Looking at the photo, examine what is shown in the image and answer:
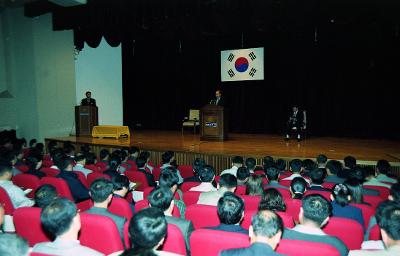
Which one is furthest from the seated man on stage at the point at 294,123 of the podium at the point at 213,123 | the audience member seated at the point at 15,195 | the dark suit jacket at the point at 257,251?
the dark suit jacket at the point at 257,251

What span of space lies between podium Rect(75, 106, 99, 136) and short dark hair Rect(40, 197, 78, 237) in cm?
859

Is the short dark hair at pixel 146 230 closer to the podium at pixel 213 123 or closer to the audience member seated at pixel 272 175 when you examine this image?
the audience member seated at pixel 272 175

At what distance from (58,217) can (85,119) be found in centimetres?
882

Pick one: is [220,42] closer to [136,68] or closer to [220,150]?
[136,68]

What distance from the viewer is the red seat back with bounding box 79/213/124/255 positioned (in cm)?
229

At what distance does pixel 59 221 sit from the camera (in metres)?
2.00

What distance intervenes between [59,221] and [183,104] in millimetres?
11339

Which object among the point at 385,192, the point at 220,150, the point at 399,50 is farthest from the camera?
the point at 399,50

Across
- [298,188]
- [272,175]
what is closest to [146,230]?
[298,188]

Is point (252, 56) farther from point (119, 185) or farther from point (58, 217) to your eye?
point (58, 217)

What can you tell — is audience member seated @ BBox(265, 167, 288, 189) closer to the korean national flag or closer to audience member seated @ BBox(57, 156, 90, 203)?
audience member seated @ BBox(57, 156, 90, 203)

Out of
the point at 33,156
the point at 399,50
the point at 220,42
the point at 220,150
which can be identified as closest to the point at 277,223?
the point at 33,156

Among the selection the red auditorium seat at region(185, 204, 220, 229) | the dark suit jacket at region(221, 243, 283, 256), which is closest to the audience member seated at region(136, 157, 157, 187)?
the red auditorium seat at region(185, 204, 220, 229)

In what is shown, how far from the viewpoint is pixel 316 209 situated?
2.27 metres
